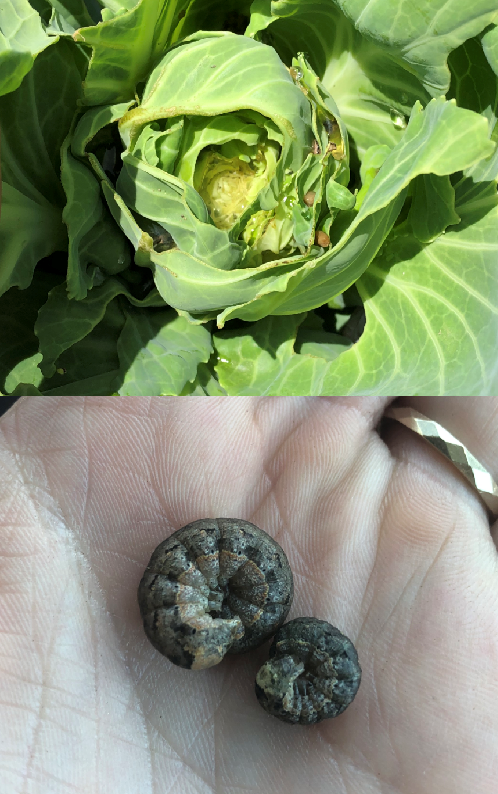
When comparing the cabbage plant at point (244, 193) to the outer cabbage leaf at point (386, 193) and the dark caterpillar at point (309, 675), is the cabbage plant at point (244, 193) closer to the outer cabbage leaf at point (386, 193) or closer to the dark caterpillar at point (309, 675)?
the outer cabbage leaf at point (386, 193)

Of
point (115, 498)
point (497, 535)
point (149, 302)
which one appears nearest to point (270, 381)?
point (149, 302)

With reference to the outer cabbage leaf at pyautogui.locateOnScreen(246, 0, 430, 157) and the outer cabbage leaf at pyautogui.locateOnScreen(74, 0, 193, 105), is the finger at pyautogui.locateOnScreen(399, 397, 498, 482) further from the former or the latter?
the outer cabbage leaf at pyautogui.locateOnScreen(74, 0, 193, 105)

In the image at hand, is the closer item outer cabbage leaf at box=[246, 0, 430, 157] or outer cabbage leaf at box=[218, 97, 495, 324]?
outer cabbage leaf at box=[218, 97, 495, 324]

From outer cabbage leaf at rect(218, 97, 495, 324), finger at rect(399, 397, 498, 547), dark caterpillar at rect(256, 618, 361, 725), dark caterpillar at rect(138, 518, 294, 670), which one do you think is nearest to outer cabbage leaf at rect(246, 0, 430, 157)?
outer cabbage leaf at rect(218, 97, 495, 324)

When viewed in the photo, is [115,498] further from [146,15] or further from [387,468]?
[146,15]

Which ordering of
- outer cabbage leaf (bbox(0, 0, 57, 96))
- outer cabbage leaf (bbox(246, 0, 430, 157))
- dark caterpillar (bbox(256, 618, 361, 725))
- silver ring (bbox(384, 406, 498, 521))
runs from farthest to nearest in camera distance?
1. silver ring (bbox(384, 406, 498, 521))
2. outer cabbage leaf (bbox(246, 0, 430, 157))
3. dark caterpillar (bbox(256, 618, 361, 725))
4. outer cabbage leaf (bbox(0, 0, 57, 96))

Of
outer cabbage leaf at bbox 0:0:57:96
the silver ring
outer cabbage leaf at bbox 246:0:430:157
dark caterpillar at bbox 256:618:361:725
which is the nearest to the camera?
outer cabbage leaf at bbox 0:0:57:96
